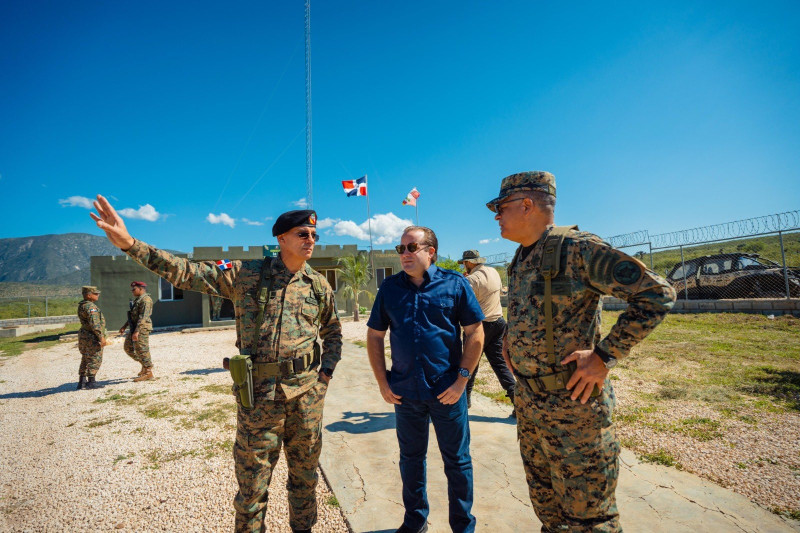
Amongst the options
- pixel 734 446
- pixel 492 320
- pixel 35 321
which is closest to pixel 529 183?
pixel 492 320

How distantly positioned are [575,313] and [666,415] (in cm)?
354

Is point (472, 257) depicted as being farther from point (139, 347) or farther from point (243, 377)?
point (139, 347)

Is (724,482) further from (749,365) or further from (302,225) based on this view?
(749,365)

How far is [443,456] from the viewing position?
234cm

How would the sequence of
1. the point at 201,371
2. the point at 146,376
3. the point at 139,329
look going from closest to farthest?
the point at 139,329 → the point at 146,376 → the point at 201,371

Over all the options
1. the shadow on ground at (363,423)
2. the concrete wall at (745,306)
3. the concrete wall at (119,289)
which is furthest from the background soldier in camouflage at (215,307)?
the concrete wall at (745,306)

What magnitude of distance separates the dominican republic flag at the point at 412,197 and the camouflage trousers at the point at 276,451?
59.7ft

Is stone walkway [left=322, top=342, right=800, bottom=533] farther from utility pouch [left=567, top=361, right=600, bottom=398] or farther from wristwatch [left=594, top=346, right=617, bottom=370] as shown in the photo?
wristwatch [left=594, top=346, right=617, bottom=370]

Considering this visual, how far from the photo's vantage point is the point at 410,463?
2.37m

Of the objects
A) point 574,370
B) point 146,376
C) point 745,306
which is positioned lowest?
point 146,376

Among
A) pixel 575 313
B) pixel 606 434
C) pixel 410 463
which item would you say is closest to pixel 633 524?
pixel 606 434

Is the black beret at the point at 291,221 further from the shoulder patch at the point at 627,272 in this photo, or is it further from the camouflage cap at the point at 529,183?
the shoulder patch at the point at 627,272

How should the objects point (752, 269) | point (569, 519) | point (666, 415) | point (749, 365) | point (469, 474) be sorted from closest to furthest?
point (569, 519) → point (469, 474) → point (666, 415) → point (749, 365) → point (752, 269)

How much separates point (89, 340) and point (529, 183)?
28.8 feet
